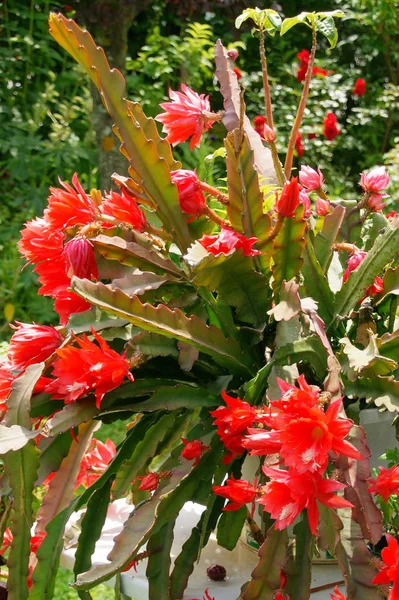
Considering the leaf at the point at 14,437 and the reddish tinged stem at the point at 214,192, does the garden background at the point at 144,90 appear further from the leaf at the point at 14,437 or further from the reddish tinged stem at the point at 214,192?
the leaf at the point at 14,437

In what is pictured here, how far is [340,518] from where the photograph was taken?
76 cm

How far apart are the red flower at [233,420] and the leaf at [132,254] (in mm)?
204

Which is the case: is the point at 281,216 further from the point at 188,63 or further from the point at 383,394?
the point at 188,63

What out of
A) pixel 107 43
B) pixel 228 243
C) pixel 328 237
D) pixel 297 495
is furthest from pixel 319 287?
pixel 107 43

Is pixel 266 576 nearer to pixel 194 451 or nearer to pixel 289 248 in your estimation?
pixel 194 451

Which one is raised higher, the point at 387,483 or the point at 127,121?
the point at 127,121

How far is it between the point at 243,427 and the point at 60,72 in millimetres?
4567

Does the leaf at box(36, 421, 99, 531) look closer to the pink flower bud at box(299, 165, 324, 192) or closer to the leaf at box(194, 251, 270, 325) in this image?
the leaf at box(194, 251, 270, 325)

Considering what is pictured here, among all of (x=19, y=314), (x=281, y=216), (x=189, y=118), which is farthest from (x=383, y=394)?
(x=19, y=314)

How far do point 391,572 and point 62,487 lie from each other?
0.41 metres

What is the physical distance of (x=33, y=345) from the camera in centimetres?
93

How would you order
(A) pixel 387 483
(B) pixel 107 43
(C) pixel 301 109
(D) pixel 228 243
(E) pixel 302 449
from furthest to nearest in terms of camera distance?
(B) pixel 107 43 → (C) pixel 301 109 → (D) pixel 228 243 → (A) pixel 387 483 → (E) pixel 302 449

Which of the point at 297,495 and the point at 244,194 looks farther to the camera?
the point at 244,194

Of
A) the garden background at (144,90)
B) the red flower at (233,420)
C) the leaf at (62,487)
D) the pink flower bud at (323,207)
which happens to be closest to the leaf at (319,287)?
the pink flower bud at (323,207)
